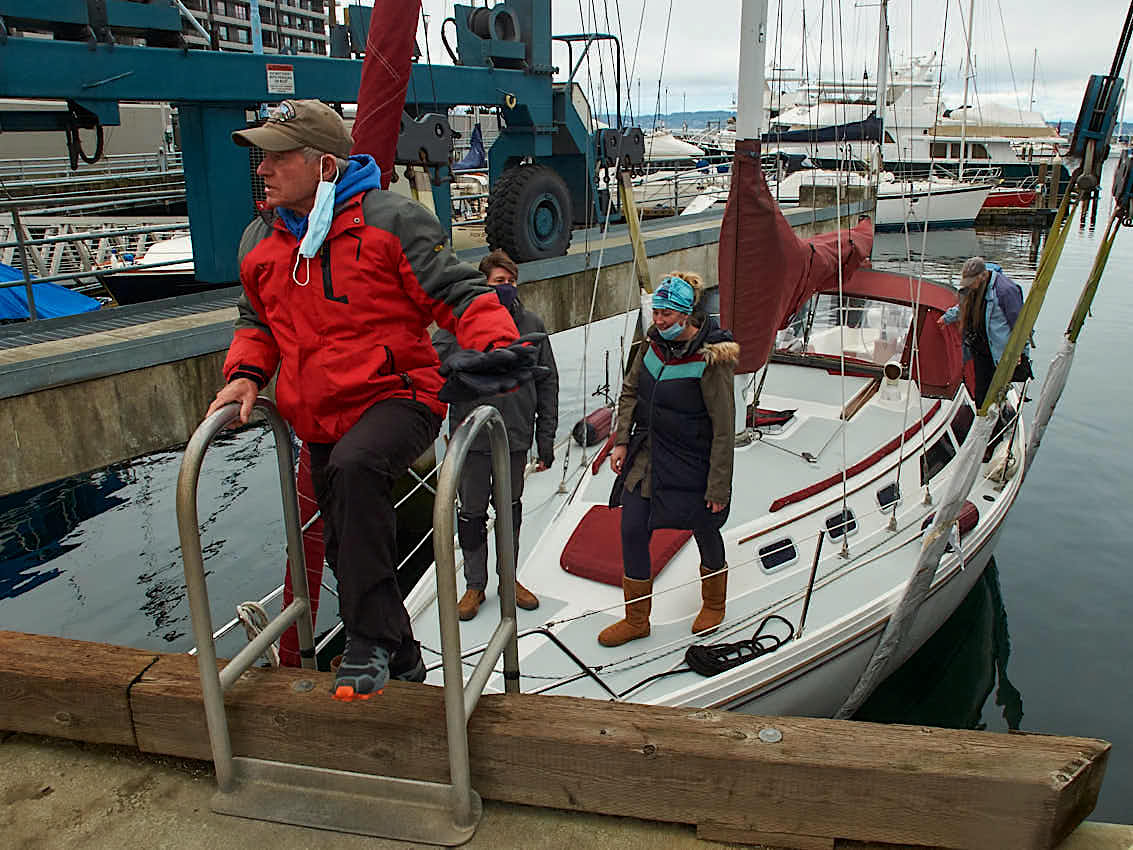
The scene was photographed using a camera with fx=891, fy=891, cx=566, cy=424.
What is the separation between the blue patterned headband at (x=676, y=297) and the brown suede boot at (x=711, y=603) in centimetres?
141

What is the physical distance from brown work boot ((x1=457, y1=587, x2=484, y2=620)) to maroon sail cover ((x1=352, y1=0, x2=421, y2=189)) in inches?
87.0

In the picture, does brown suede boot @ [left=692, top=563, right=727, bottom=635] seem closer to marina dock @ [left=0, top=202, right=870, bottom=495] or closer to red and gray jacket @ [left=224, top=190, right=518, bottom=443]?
red and gray jacket @ [left=224, top=190, right=518, bottom=443]

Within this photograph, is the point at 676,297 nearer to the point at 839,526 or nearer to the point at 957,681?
the point at 839,526

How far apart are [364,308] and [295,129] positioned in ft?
1.61

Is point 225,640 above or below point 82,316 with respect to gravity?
below

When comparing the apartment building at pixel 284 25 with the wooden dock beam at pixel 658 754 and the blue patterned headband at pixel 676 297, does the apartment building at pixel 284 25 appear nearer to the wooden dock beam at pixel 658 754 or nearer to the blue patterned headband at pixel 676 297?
the blue patterned headband at pixel 676 297

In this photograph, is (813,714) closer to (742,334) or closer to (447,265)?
(742,334)

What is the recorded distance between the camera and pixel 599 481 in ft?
21.1

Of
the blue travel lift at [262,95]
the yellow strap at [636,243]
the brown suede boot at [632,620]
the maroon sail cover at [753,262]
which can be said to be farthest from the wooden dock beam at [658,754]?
the blue travel lift at [262,95]

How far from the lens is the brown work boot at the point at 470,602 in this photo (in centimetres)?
489

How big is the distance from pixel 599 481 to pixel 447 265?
4.24 meters

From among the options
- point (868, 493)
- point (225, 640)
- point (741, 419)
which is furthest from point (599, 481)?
point (225, 640)

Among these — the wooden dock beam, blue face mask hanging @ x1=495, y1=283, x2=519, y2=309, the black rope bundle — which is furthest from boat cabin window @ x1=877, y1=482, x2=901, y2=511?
the wooden dock beam

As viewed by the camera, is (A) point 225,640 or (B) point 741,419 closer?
(B) point 741,419
